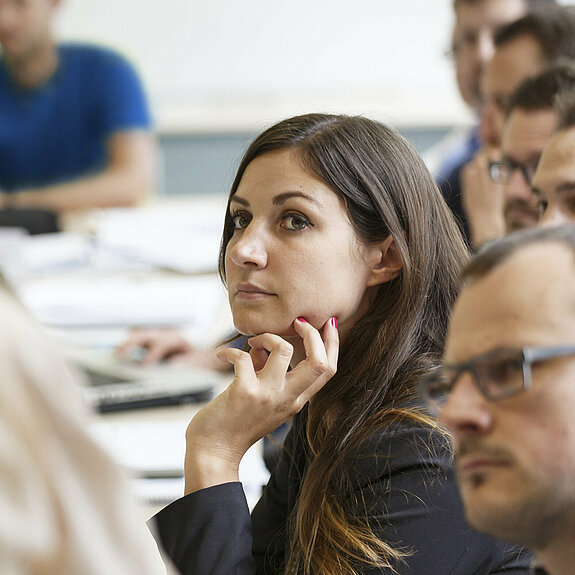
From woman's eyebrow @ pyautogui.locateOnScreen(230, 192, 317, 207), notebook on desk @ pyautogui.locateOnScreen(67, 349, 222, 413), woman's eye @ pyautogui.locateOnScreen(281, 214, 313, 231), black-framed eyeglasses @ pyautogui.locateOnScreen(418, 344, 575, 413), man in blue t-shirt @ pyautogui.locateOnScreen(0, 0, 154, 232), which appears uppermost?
black-framed eyeglasses @ pyautogui.locateOnScreen(418, 344, 575, 413)

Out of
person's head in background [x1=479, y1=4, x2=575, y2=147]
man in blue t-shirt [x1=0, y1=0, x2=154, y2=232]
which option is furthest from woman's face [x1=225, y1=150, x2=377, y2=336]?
man in blue t-shirt [x1=0, y1=0, x2=154, y2=232]

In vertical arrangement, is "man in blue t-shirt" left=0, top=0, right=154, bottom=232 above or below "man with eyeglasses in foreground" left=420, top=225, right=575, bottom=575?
below

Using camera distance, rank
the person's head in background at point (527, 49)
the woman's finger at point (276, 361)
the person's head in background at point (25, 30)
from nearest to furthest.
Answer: the woman's finger at point (276, 361), the person's head in background at point (527, 49), the person's head in background at point (25, 30)

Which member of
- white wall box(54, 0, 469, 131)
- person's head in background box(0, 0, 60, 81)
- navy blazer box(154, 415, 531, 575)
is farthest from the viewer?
white wall box(54, 0, 469, 131)

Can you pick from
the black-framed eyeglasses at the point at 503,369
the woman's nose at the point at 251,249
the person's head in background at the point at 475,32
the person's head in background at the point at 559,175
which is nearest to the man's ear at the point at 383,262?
the woman's nose at the point at 251,249

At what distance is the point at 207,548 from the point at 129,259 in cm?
189

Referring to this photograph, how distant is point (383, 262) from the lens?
1131 millimetres

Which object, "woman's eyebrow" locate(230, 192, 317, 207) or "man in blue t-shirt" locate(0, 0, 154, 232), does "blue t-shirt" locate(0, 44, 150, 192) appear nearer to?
"man in blue t-shirt" locate(0, 0, 154, 232)

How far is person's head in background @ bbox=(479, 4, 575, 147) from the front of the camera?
216 centimetres

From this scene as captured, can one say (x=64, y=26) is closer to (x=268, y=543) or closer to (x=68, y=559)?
(x=268, y=543)

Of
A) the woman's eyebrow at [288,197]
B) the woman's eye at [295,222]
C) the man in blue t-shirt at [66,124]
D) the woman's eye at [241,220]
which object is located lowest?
the man in blue t-shirt at [66,124]

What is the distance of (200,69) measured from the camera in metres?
4.51

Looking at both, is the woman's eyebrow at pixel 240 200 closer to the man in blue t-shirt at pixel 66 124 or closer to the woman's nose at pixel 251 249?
the woman's nose at pixel 251 249

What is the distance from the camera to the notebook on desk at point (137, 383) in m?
1.65
